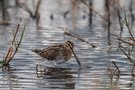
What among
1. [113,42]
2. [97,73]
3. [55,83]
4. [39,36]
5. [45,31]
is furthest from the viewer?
[45,31]

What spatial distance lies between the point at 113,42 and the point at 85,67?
2.89 meters

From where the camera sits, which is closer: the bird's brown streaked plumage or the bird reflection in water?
the bird reflection in water

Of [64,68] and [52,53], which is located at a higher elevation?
[52,53]

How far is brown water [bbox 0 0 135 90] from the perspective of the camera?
7.60m

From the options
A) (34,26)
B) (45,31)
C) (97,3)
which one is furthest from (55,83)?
(97,3)

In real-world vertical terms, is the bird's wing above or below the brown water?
above

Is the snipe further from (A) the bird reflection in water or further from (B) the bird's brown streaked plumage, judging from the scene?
(A) the bird reflection in water

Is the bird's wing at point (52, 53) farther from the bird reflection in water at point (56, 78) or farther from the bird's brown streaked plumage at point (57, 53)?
the bird reflection in water at point (56, 78)

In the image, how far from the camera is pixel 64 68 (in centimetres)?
895

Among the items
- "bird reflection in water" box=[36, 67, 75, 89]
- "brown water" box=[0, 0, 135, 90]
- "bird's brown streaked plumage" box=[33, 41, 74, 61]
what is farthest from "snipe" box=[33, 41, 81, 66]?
"bird reflection in water" box=[36, 67, 75, 89]

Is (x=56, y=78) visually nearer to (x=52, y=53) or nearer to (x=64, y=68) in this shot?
(x=64, y=68)

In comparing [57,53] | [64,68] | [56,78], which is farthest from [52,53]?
[56,78]

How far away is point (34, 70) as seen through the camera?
865 cm

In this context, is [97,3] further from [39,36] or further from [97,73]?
[97,73]
